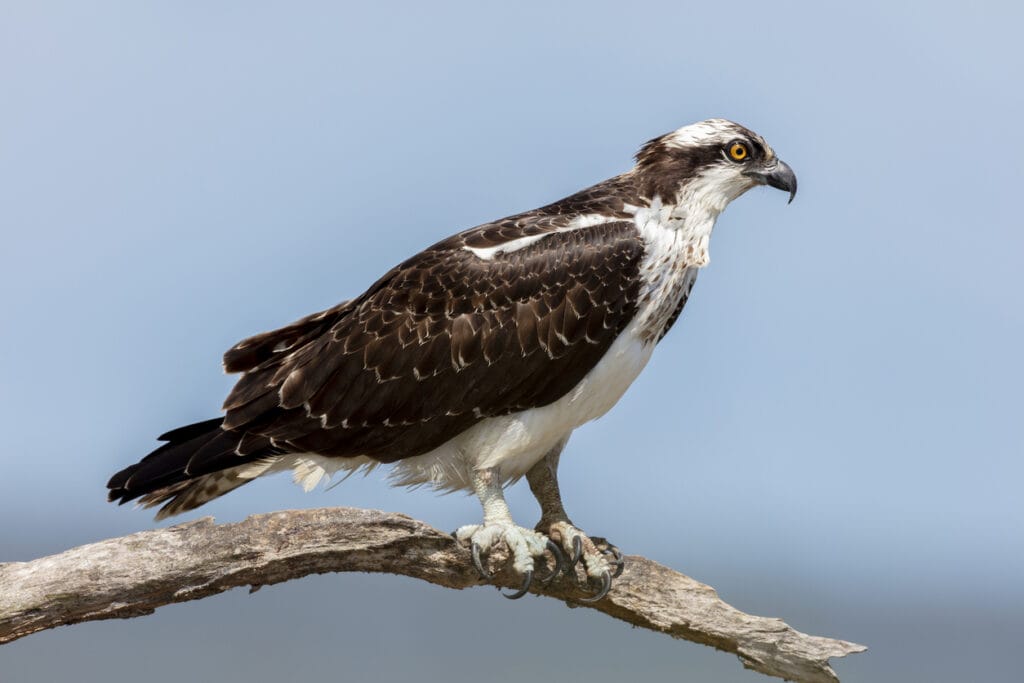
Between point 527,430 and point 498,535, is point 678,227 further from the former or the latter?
point 498,535

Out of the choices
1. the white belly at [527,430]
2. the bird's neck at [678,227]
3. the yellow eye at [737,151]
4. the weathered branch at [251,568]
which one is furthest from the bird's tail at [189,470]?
the yellow eye at [737,151]

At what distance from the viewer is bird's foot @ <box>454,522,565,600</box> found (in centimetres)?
792

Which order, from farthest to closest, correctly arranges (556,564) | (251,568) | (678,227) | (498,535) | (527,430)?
(678,227)
(556,564)
(527,430)
(498,535)
(251,568)

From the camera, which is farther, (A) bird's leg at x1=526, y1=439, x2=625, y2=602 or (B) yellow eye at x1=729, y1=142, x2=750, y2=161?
(B) yellow eye at x1=729, y1=142, x2=750, y2=161

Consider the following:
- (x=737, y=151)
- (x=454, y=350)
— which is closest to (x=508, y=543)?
(x=454, y=350)

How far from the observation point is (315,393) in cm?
824

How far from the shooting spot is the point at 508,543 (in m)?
7.98

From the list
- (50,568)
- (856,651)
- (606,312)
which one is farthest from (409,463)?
(856,651)

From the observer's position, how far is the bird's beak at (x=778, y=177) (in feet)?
28.5

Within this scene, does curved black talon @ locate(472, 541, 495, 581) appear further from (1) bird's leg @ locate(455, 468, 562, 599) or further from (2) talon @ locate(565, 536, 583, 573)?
(2) talon @ locate(565, 536, 583, 573)

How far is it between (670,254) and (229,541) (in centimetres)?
315

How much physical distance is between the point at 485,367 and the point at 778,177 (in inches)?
91.9

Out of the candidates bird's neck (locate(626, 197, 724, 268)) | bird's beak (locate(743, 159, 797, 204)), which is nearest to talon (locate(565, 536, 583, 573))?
bird's neck (locate(626, 197, 724, 268))

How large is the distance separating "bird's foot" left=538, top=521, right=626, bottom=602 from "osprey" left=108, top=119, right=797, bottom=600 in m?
0.01
